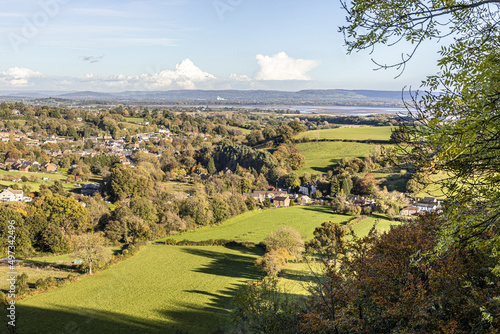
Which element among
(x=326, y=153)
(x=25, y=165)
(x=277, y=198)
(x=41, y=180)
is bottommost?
(x=277, y=198)

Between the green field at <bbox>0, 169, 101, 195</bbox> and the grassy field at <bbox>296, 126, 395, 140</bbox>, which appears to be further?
the grassy field at <bbox>296, 126, 395, 140</bbox>

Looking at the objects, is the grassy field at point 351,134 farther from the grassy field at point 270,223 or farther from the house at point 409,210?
the grassy field at point 270,223

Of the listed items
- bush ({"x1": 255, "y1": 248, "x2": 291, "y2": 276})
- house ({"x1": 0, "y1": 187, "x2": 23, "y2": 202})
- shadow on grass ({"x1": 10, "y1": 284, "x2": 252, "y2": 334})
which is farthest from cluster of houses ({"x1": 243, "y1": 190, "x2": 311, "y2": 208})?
shadow on grass ({"x1": 10, "y1": 284, "x2": 252, "y2": 334})

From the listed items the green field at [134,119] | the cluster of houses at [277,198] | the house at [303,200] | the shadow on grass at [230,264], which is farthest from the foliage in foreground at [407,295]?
the green field at [134,119]

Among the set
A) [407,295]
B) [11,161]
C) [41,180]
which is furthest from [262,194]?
[407,295]

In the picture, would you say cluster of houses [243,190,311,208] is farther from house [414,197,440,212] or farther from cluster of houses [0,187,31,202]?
cluster of houses [0,187,31,202]

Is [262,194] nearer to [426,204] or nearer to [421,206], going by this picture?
[421,206]
